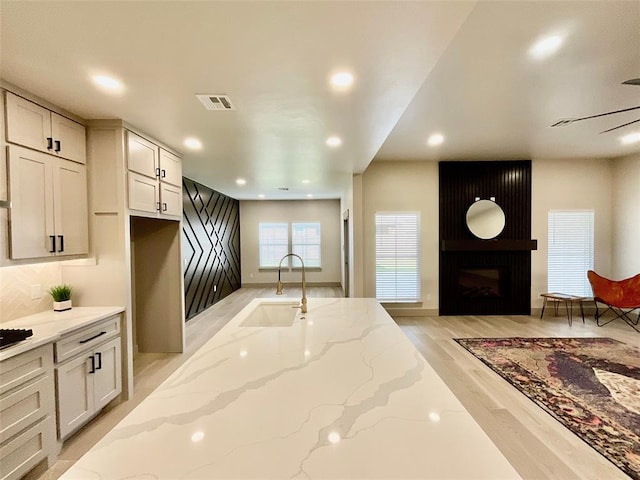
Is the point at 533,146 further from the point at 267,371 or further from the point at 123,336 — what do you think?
the point at 123,336

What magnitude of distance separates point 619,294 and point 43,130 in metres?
7.58

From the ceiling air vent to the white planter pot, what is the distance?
6.69ft

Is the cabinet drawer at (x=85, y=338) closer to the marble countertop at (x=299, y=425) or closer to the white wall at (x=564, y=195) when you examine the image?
the marble countertop at (x=299, y=425)

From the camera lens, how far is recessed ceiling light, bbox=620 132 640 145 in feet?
13.1

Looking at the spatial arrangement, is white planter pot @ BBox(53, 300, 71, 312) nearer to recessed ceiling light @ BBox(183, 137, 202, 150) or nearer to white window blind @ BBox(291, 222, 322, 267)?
recessed ceiling light @ BBox(183, 137, 202, 150)

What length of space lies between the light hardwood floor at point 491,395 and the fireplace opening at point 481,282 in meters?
0.45

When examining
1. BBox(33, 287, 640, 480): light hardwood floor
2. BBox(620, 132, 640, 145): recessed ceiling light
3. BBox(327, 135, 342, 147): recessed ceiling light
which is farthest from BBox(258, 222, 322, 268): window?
BBox(620, 132, 640, 145): recessed ceiling light

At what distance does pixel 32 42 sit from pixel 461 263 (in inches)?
226

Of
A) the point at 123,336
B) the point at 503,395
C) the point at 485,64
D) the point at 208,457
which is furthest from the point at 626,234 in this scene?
the point at 123,336

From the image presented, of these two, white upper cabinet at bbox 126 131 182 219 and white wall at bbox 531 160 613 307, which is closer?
white upper cabinet at bbox 126 131 182 219

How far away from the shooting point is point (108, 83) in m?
1.97

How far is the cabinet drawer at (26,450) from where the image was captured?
164 centimetres

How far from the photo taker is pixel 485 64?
2.26 metres

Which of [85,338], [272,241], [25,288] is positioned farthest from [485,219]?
[25,288]
